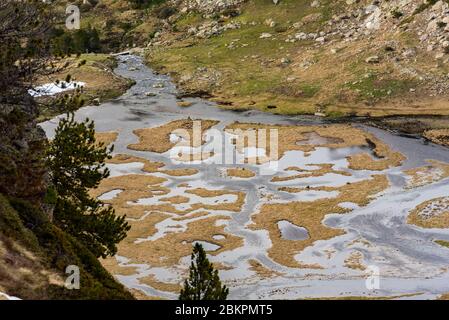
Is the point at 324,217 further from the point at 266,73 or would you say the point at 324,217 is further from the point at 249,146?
the point at 266,73

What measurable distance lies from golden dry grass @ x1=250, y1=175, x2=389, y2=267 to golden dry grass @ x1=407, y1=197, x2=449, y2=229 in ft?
18.9

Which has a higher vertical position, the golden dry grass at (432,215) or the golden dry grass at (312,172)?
the golden dry grass at (312,172)

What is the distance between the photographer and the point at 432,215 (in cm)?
5497

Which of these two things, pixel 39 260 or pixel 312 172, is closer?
pixel 39 260

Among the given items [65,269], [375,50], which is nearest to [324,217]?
[65,269]

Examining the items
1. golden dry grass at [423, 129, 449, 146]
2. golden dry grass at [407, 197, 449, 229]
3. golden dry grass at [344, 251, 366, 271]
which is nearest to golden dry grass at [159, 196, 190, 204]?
golden dry grass at [344, 251, 366, 271]

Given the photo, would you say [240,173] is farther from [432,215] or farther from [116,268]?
[116,268]

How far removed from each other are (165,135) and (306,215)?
124 ft

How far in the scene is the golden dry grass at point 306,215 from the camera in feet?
165

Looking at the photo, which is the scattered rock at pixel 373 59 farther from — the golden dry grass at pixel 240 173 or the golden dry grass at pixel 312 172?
the golden dry grass at pixel 240 173

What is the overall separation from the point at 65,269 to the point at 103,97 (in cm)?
9378

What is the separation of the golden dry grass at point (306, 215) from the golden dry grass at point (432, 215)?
18.9 ft

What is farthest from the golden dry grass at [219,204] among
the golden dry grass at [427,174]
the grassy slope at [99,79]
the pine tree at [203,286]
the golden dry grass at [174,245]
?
the grassy slope at [99,79]

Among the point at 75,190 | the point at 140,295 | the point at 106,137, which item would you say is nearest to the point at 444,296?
the point at 140,295
